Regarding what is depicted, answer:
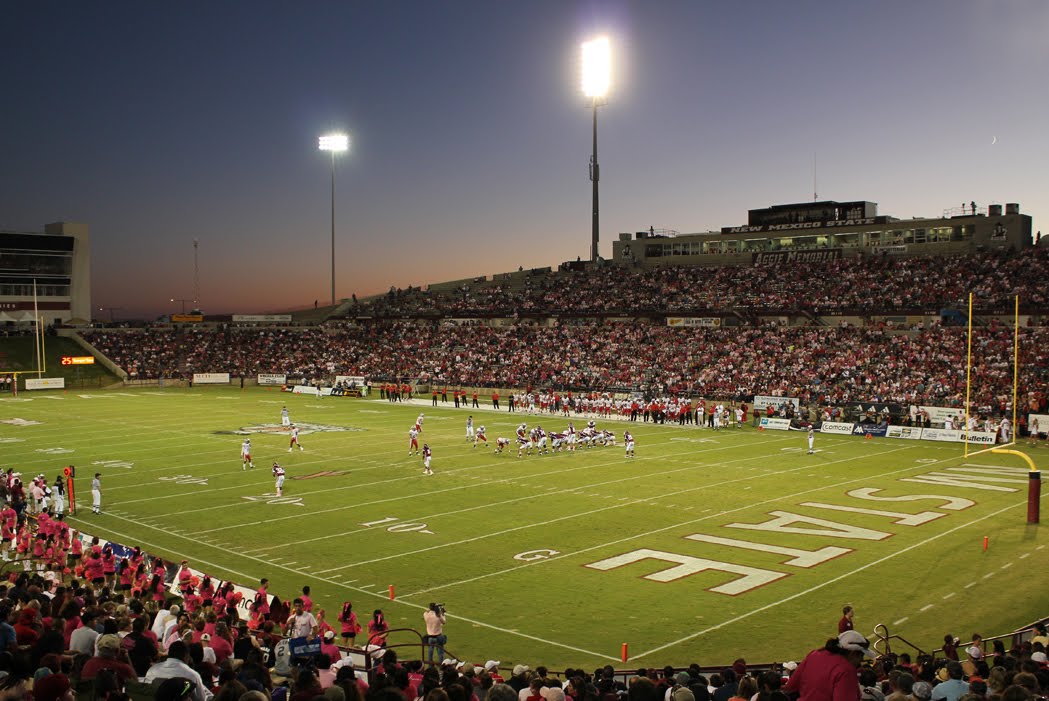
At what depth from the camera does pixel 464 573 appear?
17.5m

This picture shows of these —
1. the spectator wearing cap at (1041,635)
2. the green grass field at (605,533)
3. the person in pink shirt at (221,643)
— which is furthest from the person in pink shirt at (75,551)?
the spectator wearing cap at (1041,635)

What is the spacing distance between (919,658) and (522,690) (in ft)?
17.4

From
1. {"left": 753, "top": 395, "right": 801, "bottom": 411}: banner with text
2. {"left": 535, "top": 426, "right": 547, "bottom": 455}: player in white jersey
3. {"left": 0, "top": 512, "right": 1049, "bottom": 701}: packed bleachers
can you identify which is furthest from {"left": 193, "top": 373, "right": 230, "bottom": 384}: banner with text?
{"left": 0, "top": 512, "right": 1049, "bottom": 701}: packed bleachers

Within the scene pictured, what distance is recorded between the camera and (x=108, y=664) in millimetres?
6730

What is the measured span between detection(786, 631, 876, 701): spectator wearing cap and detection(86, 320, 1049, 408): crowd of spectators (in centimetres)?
3540

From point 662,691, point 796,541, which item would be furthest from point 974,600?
point 662,691

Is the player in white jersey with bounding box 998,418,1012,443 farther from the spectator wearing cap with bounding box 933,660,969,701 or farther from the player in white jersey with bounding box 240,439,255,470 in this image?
the spectator wearing cap with bounding box 933,660,969,701

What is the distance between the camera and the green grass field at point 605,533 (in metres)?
14.7

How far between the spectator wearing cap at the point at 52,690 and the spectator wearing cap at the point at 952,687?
22.5 ft

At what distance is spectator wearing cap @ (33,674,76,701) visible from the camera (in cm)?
597

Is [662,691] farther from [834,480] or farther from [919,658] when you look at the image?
[834,480]

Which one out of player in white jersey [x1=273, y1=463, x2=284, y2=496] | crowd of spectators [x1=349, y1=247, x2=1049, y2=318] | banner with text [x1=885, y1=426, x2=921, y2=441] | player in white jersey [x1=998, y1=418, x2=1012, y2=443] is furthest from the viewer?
crowd of spectators [x1=349, y1=247, x2=1049, y2=318]

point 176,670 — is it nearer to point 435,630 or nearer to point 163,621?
point 163,621

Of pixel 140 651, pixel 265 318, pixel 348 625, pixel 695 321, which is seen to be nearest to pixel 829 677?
pixel 140 651
